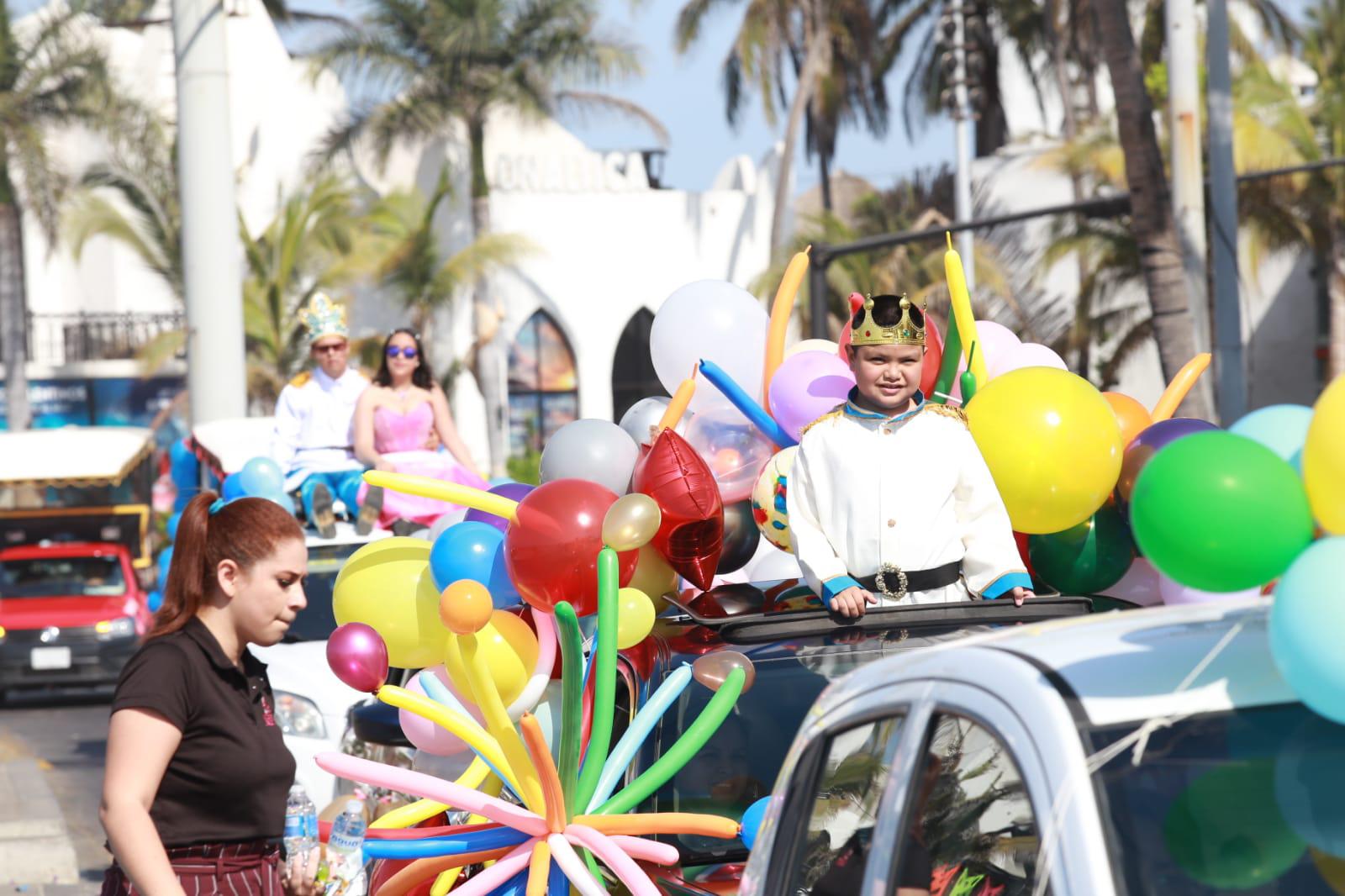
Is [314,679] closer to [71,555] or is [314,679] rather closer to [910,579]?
[910,579]

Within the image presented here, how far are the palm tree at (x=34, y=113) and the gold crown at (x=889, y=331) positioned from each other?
30017mm

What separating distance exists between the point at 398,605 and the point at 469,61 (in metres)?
30.3

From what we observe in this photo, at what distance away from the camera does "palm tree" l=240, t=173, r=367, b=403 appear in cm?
3136

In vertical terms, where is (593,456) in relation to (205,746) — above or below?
above

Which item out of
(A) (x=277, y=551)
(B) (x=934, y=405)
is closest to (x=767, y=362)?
(B) (x=934, y=405)

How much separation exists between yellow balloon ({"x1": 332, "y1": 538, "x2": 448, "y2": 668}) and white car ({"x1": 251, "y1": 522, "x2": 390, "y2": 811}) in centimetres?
345

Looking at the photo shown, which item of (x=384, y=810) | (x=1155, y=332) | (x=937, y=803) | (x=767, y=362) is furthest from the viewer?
(x=1155, y=332)

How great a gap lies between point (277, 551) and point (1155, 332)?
10.3m

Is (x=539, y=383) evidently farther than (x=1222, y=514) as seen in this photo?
Yes

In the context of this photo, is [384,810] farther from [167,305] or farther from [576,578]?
[167,305]

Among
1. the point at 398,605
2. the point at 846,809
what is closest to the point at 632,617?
the point at 398,605

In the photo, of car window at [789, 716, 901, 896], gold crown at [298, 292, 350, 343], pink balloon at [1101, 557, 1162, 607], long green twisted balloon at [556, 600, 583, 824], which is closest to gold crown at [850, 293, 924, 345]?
pink balloon at [1101, 557, 1162, 607]

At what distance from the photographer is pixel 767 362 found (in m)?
5.79

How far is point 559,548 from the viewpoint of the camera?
14.8ft
